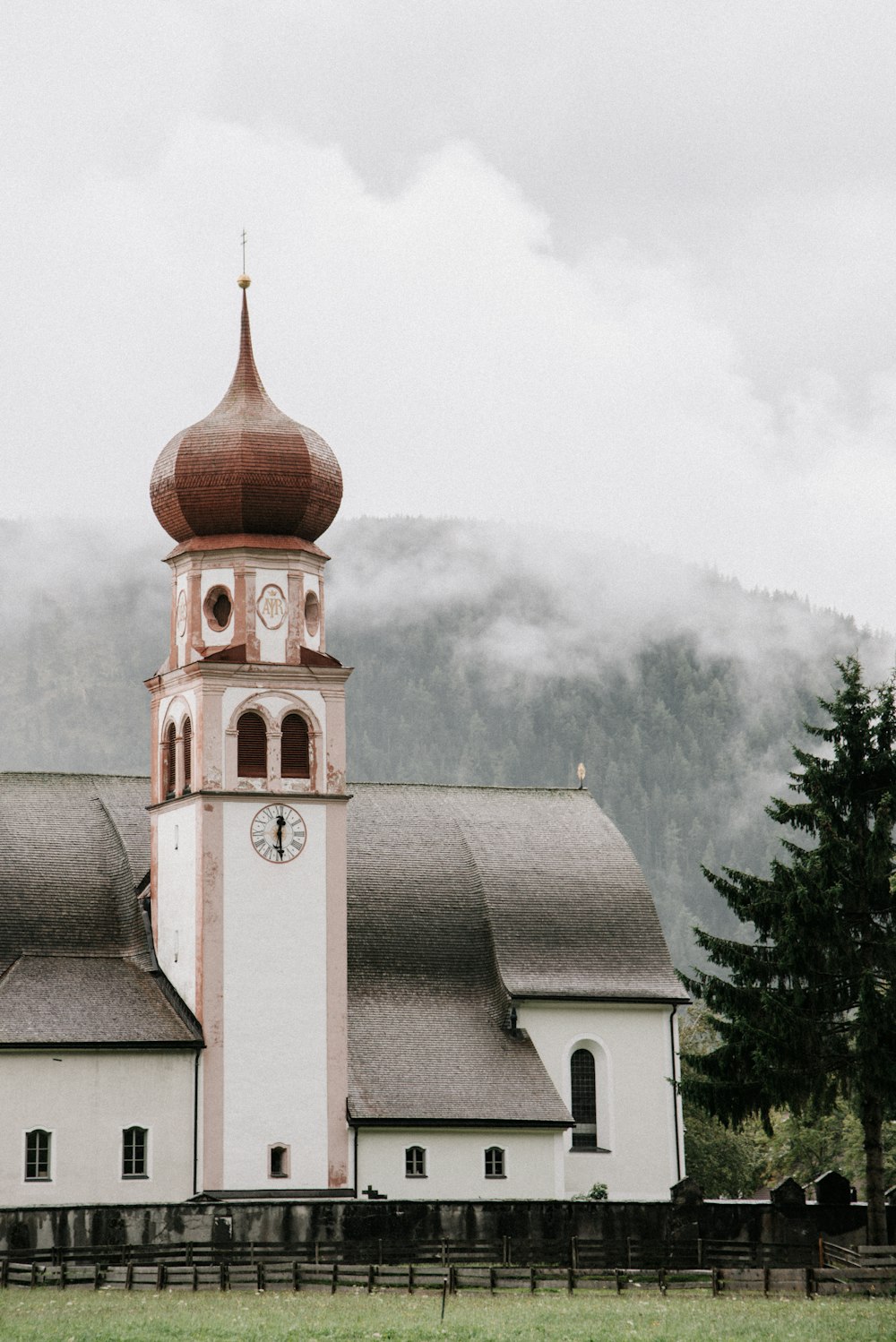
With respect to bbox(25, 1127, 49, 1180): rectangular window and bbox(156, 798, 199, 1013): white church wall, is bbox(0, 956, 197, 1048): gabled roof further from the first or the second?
bbox(25, 1127, 49, 1180): rectangular window

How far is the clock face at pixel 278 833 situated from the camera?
5481cm

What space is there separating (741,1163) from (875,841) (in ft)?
94.6

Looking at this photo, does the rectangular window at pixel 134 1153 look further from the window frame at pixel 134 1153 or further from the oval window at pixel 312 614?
the oval window at pixel 312 614

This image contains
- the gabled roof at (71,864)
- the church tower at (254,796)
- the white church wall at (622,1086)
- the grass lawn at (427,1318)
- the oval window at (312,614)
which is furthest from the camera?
the white church wall at (622,1086)

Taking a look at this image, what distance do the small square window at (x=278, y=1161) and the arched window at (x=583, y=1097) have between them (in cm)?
872

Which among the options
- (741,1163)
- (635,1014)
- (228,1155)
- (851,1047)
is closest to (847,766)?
(851,1047)

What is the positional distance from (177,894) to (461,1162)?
30.4 ft

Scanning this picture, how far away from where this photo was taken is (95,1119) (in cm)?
5238

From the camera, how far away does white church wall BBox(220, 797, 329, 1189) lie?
53.3m

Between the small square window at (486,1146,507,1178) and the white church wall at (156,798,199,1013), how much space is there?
8110 millimetres

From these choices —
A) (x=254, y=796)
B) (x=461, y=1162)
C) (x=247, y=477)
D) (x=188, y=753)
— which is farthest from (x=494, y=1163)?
(x=247, y=477)

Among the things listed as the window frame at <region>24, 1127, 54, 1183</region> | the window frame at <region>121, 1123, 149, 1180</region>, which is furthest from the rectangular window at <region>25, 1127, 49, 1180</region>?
the window frame at <region>121, 1123, 149, 1180</region>

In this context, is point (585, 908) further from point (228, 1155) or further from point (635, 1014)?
point (228, 1155)

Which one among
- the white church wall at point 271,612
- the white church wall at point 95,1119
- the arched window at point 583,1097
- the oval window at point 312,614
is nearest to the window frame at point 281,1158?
the white church wall at point 95,1119
